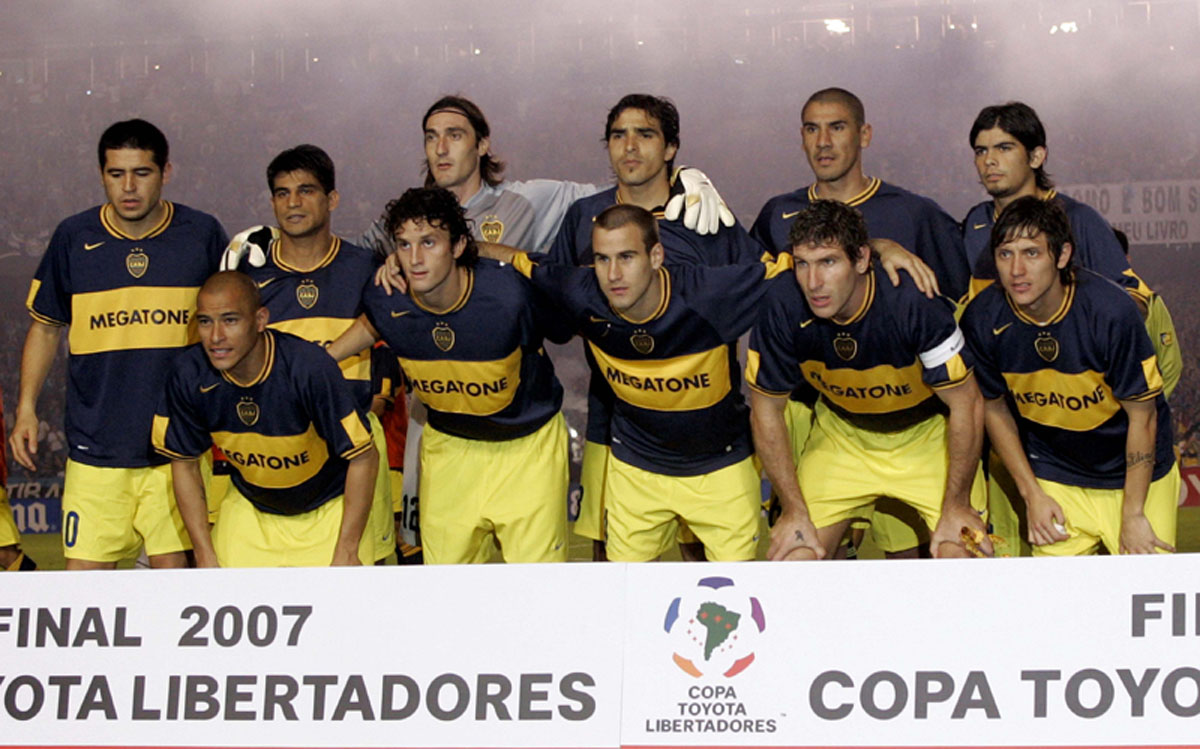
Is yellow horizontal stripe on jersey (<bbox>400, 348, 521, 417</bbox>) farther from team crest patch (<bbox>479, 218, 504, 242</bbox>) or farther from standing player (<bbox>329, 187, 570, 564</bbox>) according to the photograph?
team crest patch (<bbox>479, 218, 504, 242</bbox>)

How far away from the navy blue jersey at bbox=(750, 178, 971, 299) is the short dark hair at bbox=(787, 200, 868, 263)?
23.3 inches

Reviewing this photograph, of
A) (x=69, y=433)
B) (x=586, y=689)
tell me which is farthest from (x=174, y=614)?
(x=69, y=433)

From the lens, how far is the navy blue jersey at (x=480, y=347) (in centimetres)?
398

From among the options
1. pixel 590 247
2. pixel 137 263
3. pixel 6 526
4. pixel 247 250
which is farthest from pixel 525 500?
pixel 6 526

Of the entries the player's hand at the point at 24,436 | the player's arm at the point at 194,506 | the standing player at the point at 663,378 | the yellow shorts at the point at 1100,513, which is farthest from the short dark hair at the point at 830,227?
the player's hand at the point at 24,436

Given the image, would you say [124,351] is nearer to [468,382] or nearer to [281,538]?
[281,538]

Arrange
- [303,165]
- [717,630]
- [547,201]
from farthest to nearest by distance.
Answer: [547,201]
[303,165]
[717,630]

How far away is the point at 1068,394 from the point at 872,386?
602 mm

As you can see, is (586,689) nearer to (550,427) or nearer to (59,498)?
(550,427)

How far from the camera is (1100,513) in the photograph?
13.0ft

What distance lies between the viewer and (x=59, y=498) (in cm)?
945

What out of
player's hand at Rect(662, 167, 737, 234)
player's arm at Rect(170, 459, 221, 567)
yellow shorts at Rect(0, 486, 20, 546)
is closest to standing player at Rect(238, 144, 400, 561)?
player's arm at Rect(170, 459, 221, 567)

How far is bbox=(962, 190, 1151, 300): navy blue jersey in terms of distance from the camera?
4.11m

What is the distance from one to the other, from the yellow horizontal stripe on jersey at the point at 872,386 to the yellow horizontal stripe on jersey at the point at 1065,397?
0.29 metres
